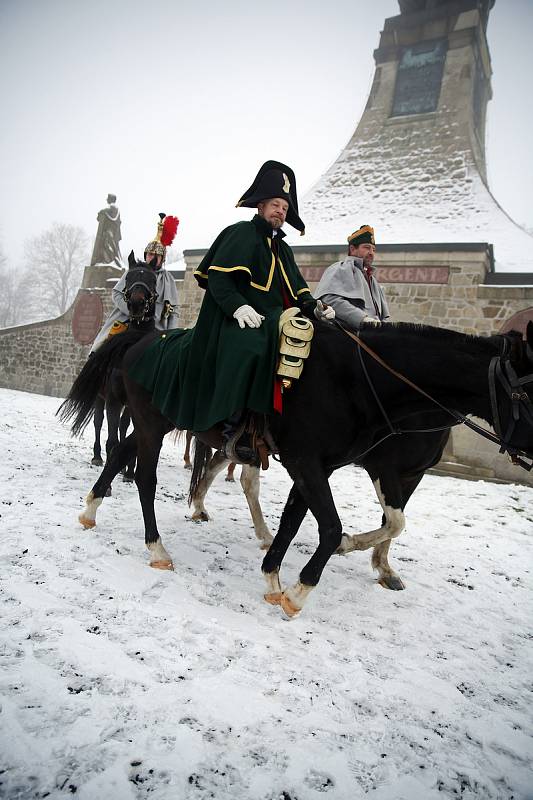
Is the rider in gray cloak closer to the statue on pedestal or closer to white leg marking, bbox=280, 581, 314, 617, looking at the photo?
white leg marking, bbox=280, 581, 314, 617

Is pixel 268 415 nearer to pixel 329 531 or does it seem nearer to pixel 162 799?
pixel 329 531

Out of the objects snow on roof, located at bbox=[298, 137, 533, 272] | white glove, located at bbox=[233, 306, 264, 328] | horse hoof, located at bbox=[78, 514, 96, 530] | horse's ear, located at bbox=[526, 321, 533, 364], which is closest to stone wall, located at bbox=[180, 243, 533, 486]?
snow on roof, located at bbox=[298, 137, 533, 272]

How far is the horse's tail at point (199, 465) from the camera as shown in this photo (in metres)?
4.45

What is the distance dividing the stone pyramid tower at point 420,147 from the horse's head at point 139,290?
804cm

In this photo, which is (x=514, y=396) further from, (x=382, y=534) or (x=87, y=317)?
(x=87, y=317)

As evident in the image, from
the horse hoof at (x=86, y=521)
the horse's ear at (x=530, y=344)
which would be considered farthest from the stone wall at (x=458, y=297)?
the horse hoof at (x=86, y=521)

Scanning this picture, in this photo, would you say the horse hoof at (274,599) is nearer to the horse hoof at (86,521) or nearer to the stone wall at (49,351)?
the horse hoof at (86,521)

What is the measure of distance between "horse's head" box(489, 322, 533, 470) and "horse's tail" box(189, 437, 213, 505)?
2.67 meters

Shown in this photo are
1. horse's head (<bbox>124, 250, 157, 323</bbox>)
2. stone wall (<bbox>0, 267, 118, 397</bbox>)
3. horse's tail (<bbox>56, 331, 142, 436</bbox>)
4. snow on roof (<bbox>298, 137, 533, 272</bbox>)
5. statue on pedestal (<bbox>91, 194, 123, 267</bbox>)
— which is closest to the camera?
horse's tail (<bbox>56, 331, 142, 436</bbox>)

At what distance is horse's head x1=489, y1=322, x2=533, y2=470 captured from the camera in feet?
8.16

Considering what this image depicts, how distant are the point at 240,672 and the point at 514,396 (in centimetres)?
197

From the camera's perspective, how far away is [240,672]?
2.19 meters

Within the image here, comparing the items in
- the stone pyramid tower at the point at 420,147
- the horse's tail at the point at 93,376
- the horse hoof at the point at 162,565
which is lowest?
the horse hoof at the point at 162,565

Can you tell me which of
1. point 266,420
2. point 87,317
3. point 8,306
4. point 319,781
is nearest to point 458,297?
point 266,420
